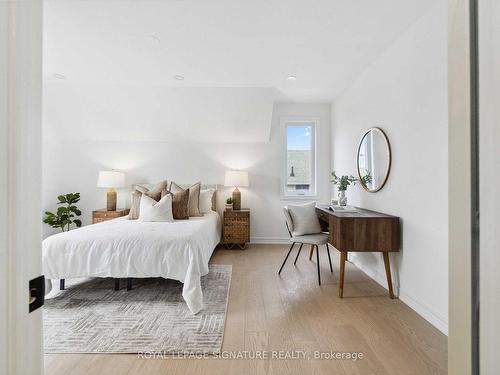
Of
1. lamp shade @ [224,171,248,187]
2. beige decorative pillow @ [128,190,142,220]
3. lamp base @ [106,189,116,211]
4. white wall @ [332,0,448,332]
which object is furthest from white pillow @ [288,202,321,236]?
lamp base @ [106,189,116,211]

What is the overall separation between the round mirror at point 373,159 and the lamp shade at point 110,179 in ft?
12.9

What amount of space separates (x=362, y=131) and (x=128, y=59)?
3.02 m

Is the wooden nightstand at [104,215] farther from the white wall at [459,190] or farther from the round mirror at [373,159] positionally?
the white wall at [459,190]

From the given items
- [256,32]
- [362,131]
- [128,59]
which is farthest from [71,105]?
[362,131]

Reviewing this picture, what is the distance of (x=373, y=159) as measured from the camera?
311 cm

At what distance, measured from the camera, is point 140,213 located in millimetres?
3531

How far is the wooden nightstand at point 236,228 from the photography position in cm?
443

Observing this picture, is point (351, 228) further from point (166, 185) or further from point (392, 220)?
point (166, 185)

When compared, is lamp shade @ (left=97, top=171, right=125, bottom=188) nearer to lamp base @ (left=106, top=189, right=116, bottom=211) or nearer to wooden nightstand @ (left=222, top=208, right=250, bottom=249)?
lamp base @ (left=106, top=189, right=116, bottom=211)

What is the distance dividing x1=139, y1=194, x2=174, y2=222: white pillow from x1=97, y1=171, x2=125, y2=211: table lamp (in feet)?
4.49

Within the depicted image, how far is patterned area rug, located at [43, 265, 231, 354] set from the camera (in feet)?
6.10

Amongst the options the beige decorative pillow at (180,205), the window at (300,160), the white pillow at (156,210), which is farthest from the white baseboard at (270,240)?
the white pillow at (156,210)

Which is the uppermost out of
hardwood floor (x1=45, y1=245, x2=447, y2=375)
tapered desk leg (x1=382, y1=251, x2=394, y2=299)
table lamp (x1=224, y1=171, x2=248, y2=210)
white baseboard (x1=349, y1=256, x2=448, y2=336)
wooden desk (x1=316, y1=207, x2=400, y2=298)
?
table lamp (x1=224, y1=171, x2=248, y2=210)

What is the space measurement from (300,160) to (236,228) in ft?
5.84
